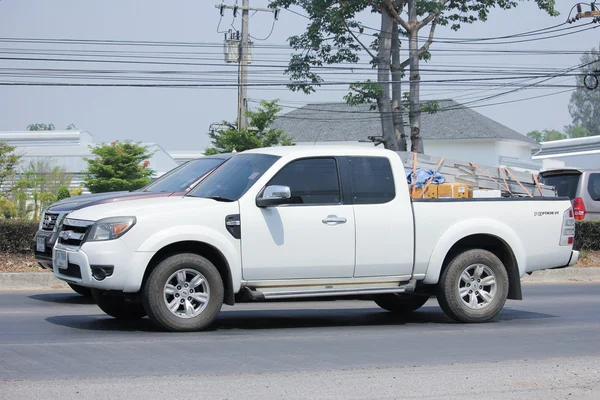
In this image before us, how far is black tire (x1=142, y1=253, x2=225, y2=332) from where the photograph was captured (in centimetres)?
879

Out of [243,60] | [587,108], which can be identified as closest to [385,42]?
[243,60]

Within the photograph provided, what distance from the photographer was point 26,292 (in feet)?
45.7

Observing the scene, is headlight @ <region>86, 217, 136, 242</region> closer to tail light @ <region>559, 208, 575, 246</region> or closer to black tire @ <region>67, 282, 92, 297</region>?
black tire @ <region>67, 282, 92, 297</region>

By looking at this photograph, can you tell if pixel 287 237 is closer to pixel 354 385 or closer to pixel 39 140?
pixel 354 385

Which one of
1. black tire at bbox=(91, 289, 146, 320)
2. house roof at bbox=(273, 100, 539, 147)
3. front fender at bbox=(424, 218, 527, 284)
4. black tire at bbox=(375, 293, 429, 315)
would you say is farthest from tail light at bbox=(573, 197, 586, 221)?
house roof at bbox=(273, 100, 539, 147)

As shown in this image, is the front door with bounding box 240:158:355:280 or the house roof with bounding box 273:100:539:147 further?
the house roof with bounding box 273:100:539:147

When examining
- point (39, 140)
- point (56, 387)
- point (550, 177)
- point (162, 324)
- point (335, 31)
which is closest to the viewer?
point (56, 387)

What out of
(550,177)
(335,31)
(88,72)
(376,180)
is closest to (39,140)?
(88,72)

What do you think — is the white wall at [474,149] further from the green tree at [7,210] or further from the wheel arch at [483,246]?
the wheel arch at [483,246]

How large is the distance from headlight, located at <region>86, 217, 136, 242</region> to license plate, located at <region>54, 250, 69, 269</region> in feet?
1.39

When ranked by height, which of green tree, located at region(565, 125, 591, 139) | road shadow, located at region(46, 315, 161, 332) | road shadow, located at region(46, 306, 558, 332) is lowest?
road shadow, located at region(46, 306, 558, 332)

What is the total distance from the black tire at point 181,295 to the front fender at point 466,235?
7.97ft

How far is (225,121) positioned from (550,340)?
31091 mm

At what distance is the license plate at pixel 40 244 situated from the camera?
1207cm
